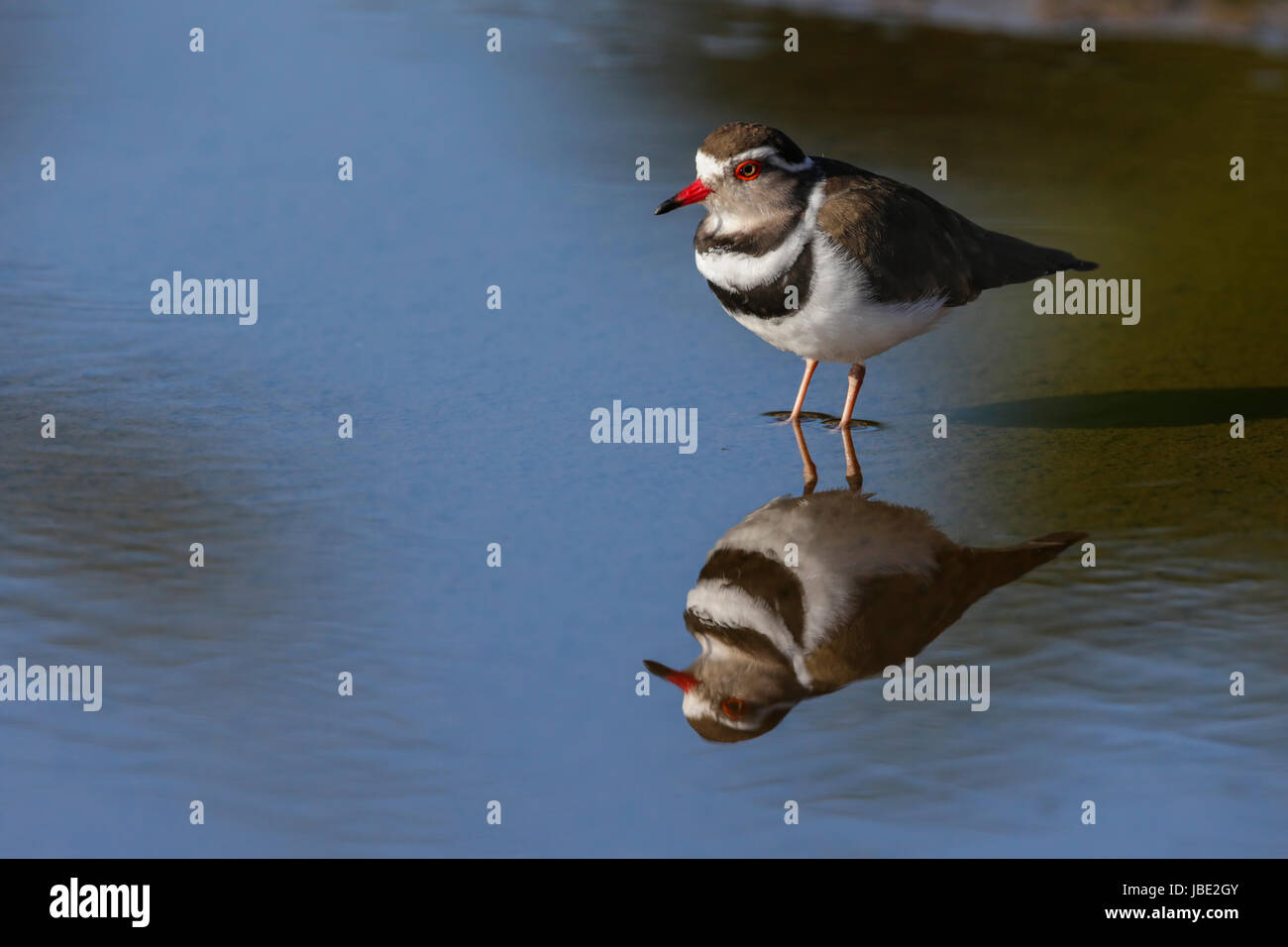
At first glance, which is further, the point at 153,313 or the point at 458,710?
the point at 153,313

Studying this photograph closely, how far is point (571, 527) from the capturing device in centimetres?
601

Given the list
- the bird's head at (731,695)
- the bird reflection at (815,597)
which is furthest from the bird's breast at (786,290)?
the bird's head at (731,695)

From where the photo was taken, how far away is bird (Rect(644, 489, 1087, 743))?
197 inches

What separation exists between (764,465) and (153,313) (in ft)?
10.3

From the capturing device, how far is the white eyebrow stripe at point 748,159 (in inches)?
267

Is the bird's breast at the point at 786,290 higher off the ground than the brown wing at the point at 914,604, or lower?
higher

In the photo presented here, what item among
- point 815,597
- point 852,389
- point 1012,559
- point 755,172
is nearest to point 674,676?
point 815,597

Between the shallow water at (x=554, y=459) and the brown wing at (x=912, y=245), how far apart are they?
528mm

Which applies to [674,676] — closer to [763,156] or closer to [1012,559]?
[1012,559]

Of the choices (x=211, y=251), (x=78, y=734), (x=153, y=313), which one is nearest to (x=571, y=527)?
(x=78, y=734)

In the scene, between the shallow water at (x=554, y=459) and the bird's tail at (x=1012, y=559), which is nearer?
the shallow water at (x=554, y=459)

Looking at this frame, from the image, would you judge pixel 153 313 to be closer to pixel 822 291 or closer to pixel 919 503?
pixel 822 291

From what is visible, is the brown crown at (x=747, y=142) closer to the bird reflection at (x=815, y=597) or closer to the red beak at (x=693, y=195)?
the red beak at (x=693, y=195)

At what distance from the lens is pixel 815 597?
218 inches
